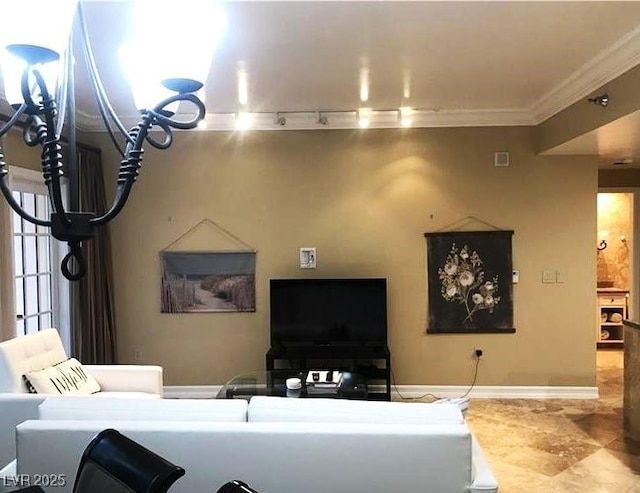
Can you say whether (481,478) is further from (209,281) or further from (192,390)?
(192,390)

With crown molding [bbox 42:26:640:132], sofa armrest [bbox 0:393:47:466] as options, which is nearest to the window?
crown molding [bbox 42:26:640:132]

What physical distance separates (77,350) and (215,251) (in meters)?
1.56

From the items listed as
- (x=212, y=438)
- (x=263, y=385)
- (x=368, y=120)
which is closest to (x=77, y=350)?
(x=263, y=385)

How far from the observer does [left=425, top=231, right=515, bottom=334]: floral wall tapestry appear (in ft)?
17.4

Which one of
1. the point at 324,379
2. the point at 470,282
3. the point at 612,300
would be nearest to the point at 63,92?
the point at 324,379

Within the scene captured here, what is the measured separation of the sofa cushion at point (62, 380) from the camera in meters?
3.38

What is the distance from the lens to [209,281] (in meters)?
5.44

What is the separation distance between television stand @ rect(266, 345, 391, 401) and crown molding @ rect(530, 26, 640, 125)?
265 centimetres

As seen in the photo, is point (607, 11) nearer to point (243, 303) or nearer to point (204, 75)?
point (204, 75)

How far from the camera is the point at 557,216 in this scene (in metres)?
5.28

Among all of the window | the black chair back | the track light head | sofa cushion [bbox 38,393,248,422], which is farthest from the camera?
the window

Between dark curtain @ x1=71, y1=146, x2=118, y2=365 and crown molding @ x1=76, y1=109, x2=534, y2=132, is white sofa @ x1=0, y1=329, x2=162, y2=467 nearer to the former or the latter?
dark curtain @ x1=71, y1=146, x2=118, y2=365

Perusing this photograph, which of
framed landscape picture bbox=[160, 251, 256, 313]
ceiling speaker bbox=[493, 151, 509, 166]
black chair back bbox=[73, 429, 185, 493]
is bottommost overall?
black chair back bbox=[73, 429, 185, 493]

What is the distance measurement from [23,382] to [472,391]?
13.1 feet
